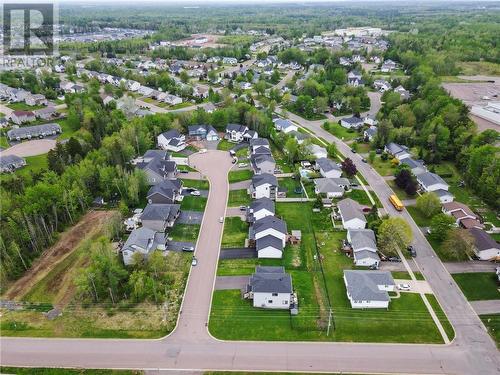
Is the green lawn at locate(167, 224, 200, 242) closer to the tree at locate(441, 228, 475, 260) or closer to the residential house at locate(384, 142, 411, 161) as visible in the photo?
the tree at locate(441, 228, 475, 260)

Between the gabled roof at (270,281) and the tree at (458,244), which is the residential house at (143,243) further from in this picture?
the tree at (458,244)

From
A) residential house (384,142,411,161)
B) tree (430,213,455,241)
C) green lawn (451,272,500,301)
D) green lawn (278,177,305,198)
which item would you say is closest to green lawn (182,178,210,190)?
green lawn (278,177,305,198)

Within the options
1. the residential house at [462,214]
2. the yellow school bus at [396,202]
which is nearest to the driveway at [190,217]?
the yellow school bus at [396,202]

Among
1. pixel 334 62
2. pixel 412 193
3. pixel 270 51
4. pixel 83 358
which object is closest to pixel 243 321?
pixel 83 358

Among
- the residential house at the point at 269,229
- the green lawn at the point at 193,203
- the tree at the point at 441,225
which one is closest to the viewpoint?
the residential house at the point at 269,229

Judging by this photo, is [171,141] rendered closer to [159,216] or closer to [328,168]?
[159,216]
